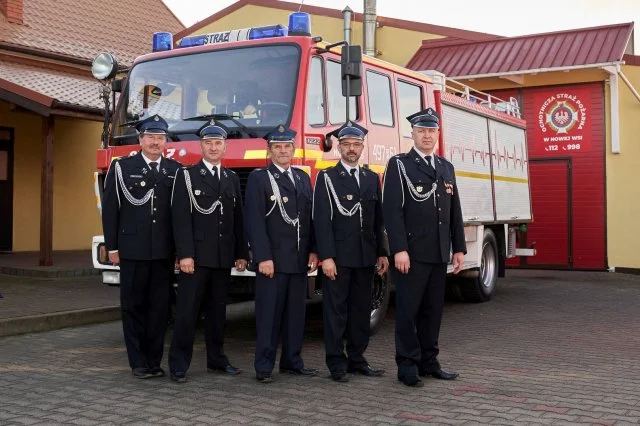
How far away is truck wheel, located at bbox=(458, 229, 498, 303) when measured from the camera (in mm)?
11375

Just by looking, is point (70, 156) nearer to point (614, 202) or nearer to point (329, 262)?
point (614, 202)

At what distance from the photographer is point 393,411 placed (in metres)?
5.45

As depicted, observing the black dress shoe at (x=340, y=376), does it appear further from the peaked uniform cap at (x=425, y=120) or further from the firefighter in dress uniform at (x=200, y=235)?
the peaked uniform cap at (x=425, y=120)

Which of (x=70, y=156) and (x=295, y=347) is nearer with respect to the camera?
(x=295, y=347)

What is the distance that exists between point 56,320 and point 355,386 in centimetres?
425

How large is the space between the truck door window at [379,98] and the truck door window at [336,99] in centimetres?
32

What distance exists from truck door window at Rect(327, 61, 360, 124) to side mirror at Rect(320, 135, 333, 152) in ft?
0.74

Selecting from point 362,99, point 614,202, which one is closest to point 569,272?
point 614,202

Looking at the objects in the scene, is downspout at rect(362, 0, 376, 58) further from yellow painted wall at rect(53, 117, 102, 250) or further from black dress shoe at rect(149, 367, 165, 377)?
black dress shoe at rect(149, 367, 165, 377)

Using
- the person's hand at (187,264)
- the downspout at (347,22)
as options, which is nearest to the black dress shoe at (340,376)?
the person's hand at (187,264)

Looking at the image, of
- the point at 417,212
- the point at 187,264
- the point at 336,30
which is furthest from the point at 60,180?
the point at 417,212

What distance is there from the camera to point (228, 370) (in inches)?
261

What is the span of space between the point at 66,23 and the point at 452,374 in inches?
605

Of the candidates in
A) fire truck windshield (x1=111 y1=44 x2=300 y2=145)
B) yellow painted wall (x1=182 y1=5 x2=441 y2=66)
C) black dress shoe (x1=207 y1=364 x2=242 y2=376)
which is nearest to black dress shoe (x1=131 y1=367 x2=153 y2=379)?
black dress shoe (x1=207 y1=364 x2=242 y2=376)
